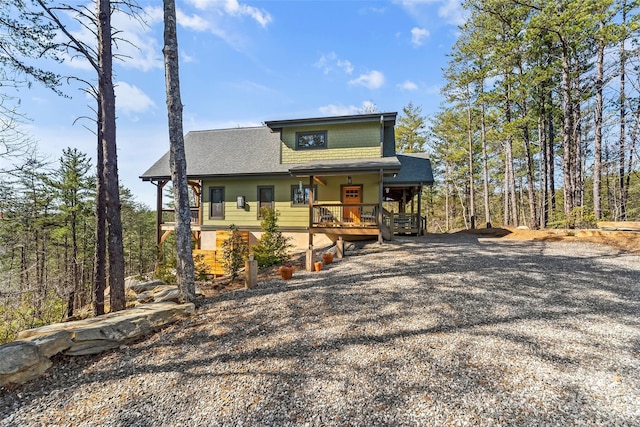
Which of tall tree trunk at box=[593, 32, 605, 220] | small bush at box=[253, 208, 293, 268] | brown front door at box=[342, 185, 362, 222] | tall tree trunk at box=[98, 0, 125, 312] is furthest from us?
tall tree trunk at box=[593, 32, 605, 220]

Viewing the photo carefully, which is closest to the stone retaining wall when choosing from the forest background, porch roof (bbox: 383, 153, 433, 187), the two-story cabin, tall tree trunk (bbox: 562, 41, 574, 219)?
the forest background

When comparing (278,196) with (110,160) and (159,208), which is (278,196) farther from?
(110,160)

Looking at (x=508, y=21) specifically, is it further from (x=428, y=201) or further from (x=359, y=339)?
(x=359, y=339)

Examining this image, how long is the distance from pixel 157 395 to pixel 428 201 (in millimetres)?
30258

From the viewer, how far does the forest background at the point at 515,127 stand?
311 inches

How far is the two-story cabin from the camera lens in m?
11.5

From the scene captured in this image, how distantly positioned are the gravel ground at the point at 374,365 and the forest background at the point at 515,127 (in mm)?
4480

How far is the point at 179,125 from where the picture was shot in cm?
527

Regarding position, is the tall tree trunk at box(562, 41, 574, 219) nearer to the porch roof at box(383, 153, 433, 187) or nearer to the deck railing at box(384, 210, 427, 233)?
the porch roof at box(383, 153, 433, 187)

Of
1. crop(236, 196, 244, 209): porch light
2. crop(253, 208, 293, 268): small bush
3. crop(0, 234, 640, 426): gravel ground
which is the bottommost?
crop(0, 234, 640, 426): gravel ground

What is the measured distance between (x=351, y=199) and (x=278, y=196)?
3422 mm

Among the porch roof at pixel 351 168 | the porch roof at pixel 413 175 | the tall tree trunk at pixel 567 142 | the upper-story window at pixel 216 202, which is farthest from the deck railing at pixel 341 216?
the tall tree trunk at pixel 567 142

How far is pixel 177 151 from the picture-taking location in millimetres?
5250

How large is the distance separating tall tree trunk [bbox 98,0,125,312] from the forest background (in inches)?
50.6
